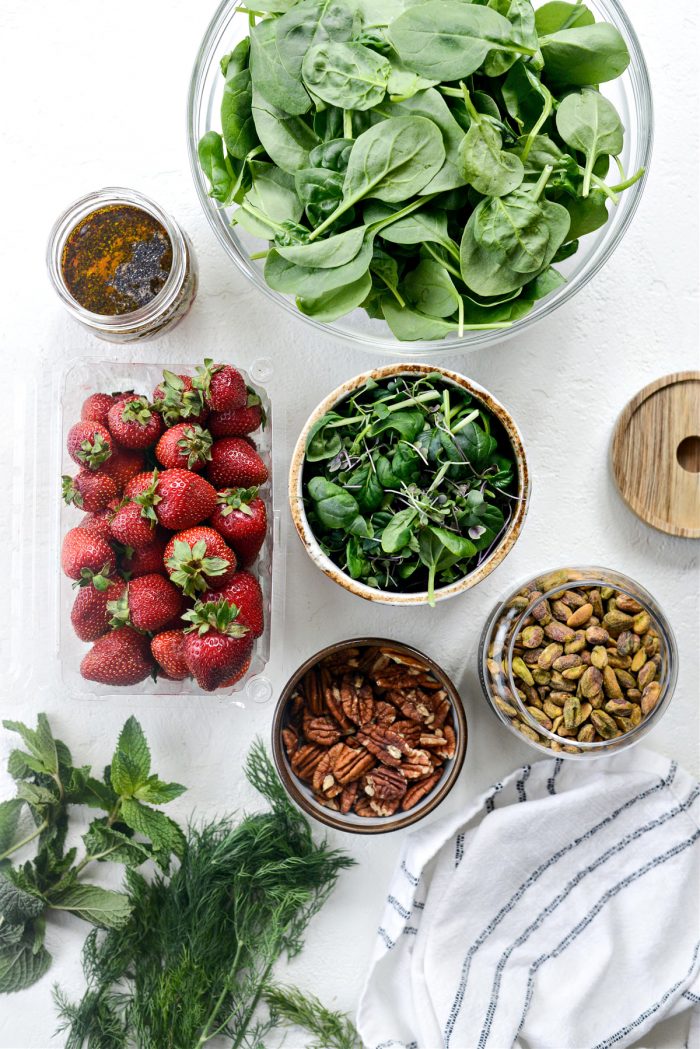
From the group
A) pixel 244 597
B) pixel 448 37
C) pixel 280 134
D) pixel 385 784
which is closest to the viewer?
pixel 448 37

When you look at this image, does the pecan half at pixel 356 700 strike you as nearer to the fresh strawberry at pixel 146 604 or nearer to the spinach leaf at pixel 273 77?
the fresh strawberry at pixel 146 604

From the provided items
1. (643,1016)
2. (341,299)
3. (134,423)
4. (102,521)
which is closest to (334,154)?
(341,299)

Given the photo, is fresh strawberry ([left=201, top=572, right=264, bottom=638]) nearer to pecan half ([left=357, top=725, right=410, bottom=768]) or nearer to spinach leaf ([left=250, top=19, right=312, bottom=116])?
pecan half ([left=357, top=725, right=410, bottom=768])

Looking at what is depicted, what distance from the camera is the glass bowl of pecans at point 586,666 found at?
105 centimetres

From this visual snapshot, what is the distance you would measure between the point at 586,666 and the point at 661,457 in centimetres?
34

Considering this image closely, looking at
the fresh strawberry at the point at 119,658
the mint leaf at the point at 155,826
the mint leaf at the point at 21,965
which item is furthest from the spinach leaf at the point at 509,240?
the mint leaf at the point at 21,965

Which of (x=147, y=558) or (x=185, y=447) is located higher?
(x=185, y=447)

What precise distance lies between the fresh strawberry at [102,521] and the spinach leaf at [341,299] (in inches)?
13.1

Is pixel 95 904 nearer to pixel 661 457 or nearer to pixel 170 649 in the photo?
pixel 170 649

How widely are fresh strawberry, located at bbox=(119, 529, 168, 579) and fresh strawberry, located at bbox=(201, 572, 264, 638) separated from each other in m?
0.07

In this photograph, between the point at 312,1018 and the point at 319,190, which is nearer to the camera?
the point at 319,190

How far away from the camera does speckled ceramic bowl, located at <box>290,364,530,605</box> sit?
988mm

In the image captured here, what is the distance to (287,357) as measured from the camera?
1175 millimetres

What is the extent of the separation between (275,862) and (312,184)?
2.85ft
